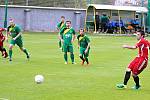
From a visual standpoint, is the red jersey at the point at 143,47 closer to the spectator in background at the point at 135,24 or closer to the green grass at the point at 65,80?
the green grass at the point at 65,80

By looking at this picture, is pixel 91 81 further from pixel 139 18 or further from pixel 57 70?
pixel 139 18

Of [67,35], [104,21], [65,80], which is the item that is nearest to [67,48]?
[67,35]

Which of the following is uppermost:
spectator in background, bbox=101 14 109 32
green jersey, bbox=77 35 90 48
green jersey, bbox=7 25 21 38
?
spectator in background, bbox=101 14 109 32

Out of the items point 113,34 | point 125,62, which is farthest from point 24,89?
point 113,34

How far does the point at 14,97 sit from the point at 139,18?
45042 millimetres

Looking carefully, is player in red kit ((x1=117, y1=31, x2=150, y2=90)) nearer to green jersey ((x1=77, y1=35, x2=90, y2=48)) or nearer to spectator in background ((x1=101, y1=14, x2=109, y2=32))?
green jersey ((x1=77, y1=35, x2=90, y2=48))

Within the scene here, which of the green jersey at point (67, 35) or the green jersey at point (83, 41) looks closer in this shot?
the green jersey at point (83, 41)

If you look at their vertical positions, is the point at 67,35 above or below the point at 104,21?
below

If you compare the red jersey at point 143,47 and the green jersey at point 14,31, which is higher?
the green jersey at point 14,31

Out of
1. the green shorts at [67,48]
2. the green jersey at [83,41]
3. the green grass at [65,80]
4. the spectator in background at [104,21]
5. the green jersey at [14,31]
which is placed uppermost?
the spectator in background at [104,21]

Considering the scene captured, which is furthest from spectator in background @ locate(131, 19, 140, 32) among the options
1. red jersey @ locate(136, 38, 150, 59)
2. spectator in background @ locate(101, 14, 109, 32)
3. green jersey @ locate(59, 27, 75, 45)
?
red jersey @ locate(136, 38, 150, 59)

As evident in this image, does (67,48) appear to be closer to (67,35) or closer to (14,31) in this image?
(67,35)

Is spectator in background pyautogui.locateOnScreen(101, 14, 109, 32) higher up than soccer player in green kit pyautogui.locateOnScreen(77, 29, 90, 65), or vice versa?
spectator in background pyautogui.locateOnScreen(101, 14, 109, 32)

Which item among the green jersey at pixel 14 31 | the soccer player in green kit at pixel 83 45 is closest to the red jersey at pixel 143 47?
the soccer player in green kit at pixel 83 45
